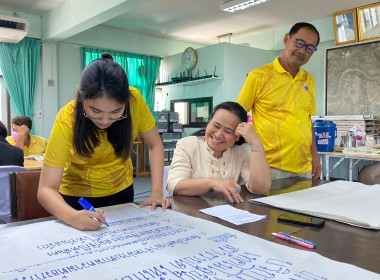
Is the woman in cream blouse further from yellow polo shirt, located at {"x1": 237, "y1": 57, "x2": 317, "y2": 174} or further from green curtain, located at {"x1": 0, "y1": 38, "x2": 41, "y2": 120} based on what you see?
green curtain, located at {"x1": 0, "y1": 38, "x2": 41, "y2": 120}

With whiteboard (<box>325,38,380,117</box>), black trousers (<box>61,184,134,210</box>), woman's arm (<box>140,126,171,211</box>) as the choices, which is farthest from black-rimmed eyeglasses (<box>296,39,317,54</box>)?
whiteboard (<box>325,38,380,117</box>)

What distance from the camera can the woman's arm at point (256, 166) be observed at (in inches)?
55.1

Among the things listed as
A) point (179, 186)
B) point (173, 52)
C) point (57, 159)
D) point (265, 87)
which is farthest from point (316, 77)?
point (57, 159)

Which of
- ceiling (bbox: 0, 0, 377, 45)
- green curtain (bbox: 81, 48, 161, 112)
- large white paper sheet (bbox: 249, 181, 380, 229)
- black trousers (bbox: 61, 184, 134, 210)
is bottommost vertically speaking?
black trousers (bbox: 61, 184, 134, 210)

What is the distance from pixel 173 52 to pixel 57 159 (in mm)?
7054

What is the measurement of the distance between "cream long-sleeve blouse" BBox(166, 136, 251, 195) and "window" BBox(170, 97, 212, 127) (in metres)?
4.95

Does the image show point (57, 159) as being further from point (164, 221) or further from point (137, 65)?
point (137, 65)

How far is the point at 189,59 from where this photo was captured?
280 inches

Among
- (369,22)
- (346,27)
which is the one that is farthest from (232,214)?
(346,27)

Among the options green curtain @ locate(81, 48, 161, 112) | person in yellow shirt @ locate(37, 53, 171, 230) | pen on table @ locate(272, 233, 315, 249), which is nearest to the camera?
pen on table @ locate(272, 233, 315, 249)

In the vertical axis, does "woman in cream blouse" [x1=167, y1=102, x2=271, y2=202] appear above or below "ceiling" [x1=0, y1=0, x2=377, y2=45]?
below

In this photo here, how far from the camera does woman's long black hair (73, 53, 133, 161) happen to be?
40.2 inches

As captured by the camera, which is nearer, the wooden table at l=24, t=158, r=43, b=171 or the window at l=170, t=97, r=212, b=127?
the wooden table at l=24, t=158, r=43, b=171

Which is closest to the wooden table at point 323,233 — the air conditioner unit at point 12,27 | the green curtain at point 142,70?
the air conditioner unit at point 12,27
